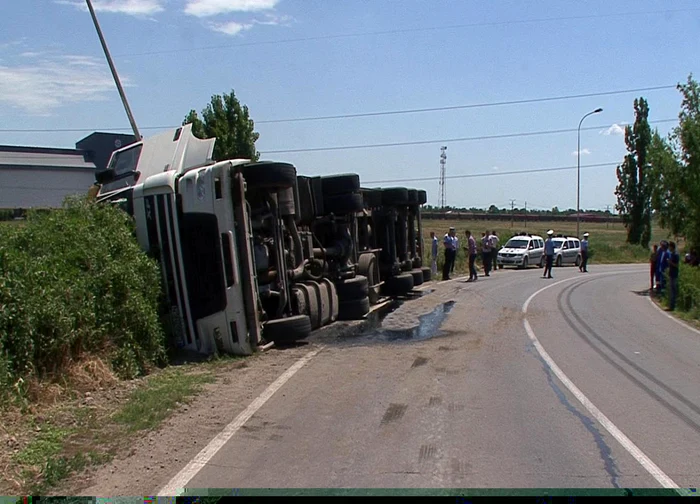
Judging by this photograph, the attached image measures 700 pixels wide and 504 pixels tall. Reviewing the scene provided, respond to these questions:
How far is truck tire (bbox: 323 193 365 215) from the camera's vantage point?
14.5 metres

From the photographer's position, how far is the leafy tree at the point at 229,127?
94.7 feet

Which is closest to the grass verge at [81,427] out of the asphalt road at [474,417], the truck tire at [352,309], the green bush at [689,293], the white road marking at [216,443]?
the white road marking at [216,443]

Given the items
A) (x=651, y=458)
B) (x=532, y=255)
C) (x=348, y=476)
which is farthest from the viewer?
(x=532, y=255)

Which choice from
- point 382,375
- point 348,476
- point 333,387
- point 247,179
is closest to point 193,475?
point 348,476

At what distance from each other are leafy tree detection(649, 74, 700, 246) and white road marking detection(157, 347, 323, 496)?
1943cm

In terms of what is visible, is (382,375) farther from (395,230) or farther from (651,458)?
(395,230)

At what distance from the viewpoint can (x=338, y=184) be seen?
47.8 feet

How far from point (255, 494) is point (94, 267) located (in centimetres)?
506

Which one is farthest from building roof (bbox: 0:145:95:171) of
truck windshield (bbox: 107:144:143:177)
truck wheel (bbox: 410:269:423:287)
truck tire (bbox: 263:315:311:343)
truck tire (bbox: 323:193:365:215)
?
truck tire (bbox: 263:315:311:343)

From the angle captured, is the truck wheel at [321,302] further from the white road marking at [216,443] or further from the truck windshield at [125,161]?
the truck windshield at [125,161]

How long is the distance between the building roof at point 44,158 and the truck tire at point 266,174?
39.0 meters

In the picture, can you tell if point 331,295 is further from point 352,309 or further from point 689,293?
point 689,293

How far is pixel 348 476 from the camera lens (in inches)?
209

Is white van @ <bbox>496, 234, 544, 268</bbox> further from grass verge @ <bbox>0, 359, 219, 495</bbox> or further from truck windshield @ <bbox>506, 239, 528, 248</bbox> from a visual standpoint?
grass verge @ <bbox>0, 359, 219, 495</bbox>
